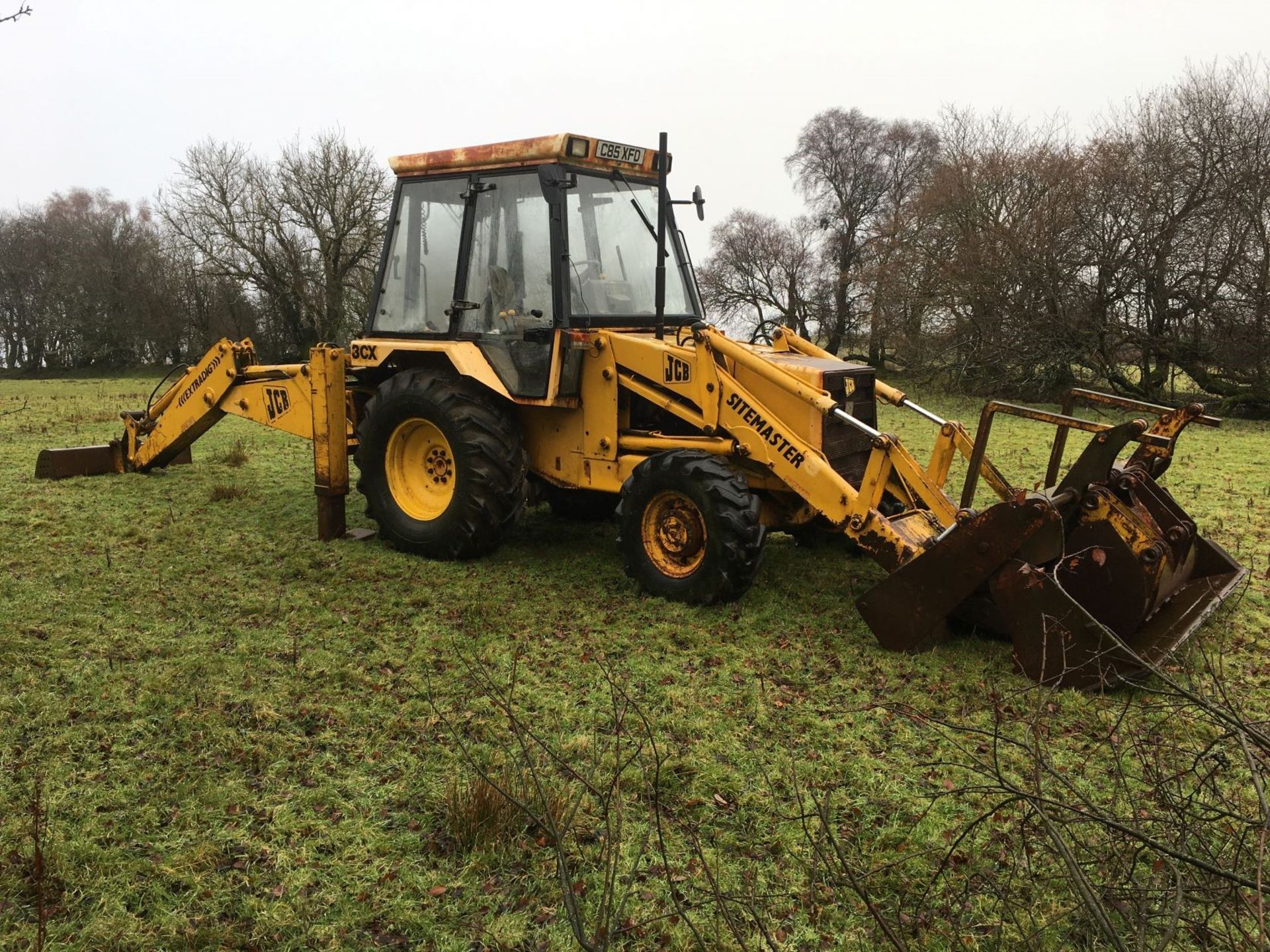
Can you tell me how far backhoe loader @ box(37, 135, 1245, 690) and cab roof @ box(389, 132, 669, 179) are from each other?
0.02 metres

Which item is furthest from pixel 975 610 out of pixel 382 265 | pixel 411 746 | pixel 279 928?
pixel 382 265

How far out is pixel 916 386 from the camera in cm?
2025

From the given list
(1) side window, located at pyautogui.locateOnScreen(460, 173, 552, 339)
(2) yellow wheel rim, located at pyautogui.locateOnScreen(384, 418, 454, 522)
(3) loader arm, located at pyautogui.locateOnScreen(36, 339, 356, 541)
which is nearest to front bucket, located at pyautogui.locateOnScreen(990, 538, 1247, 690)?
(1) side window, located at pyautogui.locateOnScreen(460, 173, 552, 339)

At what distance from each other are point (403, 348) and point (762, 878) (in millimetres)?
4570

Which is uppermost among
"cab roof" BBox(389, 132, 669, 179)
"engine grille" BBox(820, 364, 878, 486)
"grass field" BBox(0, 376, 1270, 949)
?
"cab roof" BBox(389, 132, 669, 179)

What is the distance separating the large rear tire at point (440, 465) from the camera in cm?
591

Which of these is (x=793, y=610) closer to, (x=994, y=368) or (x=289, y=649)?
(x=289, y=649)

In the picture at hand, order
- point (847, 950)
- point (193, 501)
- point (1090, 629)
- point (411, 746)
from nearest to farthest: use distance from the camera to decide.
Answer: point (847, 950) < point (411, 746) < point (1090, 629) < point (193, 501)

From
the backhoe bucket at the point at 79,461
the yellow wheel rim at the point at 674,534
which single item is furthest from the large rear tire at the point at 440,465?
the backhoe bucket at the point at 79,461

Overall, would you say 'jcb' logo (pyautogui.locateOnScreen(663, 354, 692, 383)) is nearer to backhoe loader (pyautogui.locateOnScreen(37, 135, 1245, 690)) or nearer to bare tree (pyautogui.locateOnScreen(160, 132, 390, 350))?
backhoe loader (pyautogui.locateOnScreen(37, 135, 1245, 690))

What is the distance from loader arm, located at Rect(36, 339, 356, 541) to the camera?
6.65 meters

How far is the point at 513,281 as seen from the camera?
6020mm

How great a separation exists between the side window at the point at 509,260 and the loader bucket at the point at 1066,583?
9.52 ft

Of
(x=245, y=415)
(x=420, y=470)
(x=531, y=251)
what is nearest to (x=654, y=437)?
(x=531, y=251)
